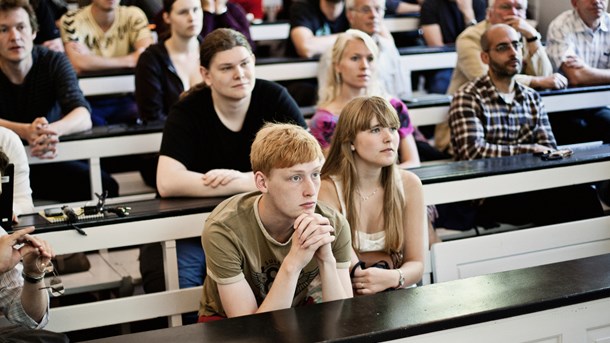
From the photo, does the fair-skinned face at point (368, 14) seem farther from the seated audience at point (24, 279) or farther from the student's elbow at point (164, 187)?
the seated audience at point (24, 279)

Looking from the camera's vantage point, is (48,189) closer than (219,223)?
No

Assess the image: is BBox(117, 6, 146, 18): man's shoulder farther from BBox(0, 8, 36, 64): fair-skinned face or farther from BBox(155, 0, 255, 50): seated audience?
BBox(0, 8, 36, 64): fair-skinned face

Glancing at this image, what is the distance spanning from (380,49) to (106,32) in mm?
1463

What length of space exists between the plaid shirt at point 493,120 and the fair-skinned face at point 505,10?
878mm

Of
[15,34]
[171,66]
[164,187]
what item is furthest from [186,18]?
[164,187]

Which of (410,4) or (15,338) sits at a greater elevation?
(410,4)

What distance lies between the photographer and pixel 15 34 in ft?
12.4

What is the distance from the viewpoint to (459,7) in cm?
588

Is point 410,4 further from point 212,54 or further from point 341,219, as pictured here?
point 341,219

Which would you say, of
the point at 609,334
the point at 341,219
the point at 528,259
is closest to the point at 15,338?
the point at 341,219

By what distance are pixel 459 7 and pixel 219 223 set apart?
3783 mm

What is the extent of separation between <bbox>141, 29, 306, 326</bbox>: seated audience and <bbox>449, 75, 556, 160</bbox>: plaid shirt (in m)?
0.87

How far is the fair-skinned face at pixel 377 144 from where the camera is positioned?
2.88 meters

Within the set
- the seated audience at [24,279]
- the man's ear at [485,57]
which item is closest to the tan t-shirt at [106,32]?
the man's ear at [485,57]
